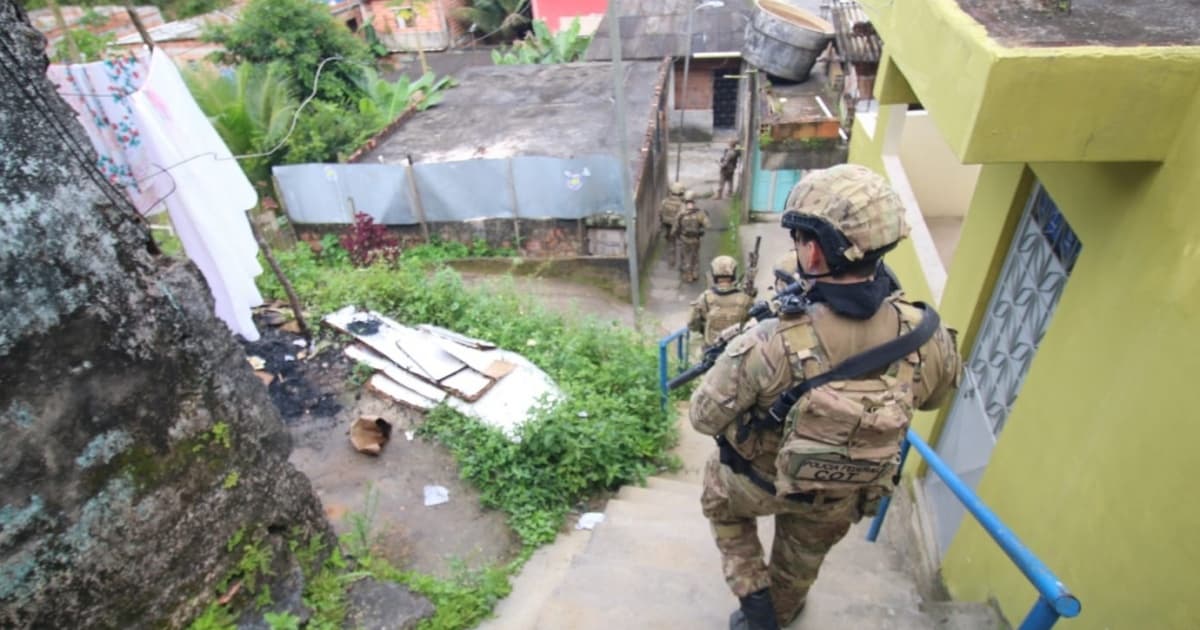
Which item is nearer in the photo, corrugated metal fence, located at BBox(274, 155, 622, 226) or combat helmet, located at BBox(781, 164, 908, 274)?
combat helmet, located at BBox(781, 164, 908, 274)

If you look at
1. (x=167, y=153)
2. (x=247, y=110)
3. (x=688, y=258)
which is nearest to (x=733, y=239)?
(x=688, y=258)

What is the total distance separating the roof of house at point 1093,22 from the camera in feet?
7.30

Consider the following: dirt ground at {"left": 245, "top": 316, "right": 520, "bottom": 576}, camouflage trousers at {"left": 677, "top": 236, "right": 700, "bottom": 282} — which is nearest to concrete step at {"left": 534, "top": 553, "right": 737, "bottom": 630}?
dirt ground at {"left": 245, "top": 316, "right": 520, "bottom": 576}

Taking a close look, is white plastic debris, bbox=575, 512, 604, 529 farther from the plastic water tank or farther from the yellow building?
the plastic water tank

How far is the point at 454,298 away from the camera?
6.96 m

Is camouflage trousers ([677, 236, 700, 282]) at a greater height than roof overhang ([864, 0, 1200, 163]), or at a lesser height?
lesser

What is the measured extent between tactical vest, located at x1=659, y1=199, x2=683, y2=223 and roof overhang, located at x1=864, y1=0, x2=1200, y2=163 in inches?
331

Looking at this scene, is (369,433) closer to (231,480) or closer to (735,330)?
(231,480)

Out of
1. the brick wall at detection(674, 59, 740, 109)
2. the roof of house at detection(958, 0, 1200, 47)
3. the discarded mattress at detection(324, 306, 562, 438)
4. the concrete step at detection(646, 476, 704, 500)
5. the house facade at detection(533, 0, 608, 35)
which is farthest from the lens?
the house facade at detection(533, 0, 608, 35)

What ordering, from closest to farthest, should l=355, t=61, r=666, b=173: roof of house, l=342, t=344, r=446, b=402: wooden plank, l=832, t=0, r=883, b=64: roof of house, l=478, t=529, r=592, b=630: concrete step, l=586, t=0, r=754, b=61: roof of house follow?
l=478, t=529, r=592, b=630: concrete step < l=342, t=344, r=446, b=402: wooden plank < l=832, t=0, r=883, b=64: roof of house < l=355, t=61, r=666, b=173: roof of house < l=586, t=0, r=754, b=61: roof of house

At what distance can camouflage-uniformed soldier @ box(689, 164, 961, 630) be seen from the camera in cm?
199

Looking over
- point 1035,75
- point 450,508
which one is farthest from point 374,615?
point 1035,75

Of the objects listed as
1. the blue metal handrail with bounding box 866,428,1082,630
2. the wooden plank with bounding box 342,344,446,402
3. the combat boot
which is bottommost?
the wooden plank with bounding box 342,344,446,402

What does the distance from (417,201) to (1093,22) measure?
909 cm
